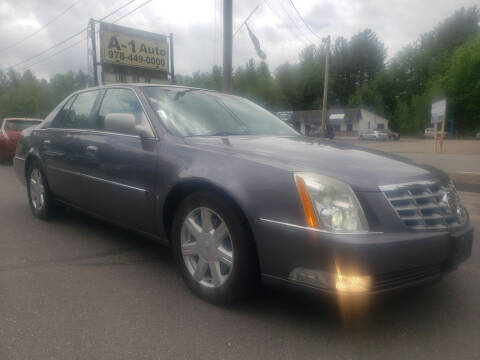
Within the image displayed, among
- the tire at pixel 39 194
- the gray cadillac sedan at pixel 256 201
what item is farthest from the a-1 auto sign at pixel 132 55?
the gray cadillac sedan at pixel 256 201

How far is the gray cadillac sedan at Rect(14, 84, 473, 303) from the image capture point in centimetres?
203

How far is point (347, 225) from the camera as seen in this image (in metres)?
2.03

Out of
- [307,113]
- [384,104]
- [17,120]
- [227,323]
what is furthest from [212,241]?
[384,104]

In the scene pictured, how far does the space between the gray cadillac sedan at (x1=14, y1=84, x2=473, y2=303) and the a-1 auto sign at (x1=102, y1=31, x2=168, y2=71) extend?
52.0ft

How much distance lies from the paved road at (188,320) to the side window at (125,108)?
112 centimetres

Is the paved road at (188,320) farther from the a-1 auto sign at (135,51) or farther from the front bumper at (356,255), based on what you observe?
the a-1 auto sign at (135,51)

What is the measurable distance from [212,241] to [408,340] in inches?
49.0

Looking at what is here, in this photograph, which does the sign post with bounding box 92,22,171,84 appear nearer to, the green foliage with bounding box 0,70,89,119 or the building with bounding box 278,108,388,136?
the green foliage with bounding box 0,70,89,119

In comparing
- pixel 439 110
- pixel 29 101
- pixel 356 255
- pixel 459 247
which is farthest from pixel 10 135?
pixel 29 101

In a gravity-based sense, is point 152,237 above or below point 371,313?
above

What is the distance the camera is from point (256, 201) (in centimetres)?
221

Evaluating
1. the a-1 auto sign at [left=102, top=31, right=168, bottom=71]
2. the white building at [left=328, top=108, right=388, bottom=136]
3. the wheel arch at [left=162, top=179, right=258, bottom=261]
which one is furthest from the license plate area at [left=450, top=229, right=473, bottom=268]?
the white building at [left=328, top=108, right=388, bottom=136]

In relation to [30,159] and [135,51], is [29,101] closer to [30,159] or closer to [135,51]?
[135,51]

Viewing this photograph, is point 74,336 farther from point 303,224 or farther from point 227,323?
point 303,224
